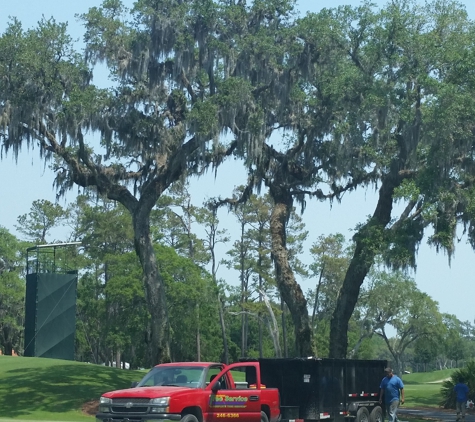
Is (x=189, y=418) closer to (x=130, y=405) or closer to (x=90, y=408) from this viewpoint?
(x=130, y=405)

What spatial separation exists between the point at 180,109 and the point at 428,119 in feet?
32.8

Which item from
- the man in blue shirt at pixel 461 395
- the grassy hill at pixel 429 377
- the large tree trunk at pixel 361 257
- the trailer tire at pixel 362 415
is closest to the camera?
the trailer tire at pixel 362 415

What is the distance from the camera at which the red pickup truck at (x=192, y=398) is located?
1580 cm

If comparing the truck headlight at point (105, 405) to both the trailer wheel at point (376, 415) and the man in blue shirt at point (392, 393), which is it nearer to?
the man in blue shirt at point (392, 393)

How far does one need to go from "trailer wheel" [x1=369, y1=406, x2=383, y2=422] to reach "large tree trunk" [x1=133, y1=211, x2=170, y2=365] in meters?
11.5

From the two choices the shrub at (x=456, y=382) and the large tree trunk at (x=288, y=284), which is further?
the shrub at (x=456, y=382)

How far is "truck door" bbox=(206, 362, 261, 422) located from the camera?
16.9m

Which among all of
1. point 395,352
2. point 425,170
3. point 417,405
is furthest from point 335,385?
point 395,352

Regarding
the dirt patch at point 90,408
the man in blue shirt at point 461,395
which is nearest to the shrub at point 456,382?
the man in blue shirt at point 461,395

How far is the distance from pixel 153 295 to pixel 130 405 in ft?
55.9

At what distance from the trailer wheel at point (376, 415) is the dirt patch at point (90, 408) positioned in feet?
34.9

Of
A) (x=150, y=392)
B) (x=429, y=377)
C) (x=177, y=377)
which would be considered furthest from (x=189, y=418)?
(x=429, y=377)

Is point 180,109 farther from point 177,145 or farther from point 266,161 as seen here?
point 266,161

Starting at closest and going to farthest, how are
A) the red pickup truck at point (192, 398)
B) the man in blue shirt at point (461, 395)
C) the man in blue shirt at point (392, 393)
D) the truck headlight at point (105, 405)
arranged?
the red pickup truck at point (192, 398)
the truck headlight at point (105, 405)
the man in blue shirt at point (392, 393)
the man in blue shirt at point (461, 395)
